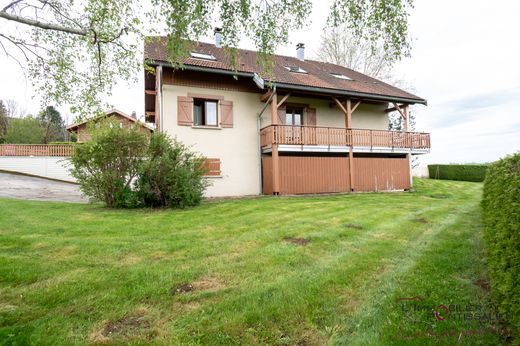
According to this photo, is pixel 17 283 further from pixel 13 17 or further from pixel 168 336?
pixel 13 17

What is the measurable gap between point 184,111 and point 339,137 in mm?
7052

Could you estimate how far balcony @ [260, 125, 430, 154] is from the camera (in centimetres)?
1251

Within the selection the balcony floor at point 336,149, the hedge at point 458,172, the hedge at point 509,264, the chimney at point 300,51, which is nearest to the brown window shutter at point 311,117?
the balcony floor at point 336,149

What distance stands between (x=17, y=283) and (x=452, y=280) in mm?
4558

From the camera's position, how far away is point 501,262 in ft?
8.06

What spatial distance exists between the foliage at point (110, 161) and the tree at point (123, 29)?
2.00 meters

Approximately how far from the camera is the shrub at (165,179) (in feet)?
28.0

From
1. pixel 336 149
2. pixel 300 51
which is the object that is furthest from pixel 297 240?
→ pixel 300 51

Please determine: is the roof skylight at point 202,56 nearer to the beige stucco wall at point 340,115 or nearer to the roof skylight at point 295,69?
the beige stucco wall at point 340,115

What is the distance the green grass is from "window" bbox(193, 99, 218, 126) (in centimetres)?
777

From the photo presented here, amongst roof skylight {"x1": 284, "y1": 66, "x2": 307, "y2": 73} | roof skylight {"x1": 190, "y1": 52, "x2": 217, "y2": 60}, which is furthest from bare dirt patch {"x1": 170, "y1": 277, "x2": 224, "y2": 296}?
roof skylight {"x1": 284, "y1": 66, "x2": 307, "y2": 73}

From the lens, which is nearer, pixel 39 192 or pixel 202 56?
pixel 39 192

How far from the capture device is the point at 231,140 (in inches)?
515

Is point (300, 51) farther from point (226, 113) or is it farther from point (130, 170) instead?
point (130, 170)
